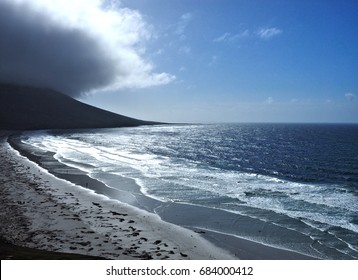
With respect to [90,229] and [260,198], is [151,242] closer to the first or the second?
[90,229]

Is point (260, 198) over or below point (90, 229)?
below

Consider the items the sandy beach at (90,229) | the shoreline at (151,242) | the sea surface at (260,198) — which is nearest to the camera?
the shoreline at (151,242)

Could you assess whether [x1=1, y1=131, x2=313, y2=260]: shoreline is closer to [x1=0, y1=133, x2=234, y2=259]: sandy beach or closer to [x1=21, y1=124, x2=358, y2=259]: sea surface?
[x1=0, y1=133, x2=234, y2=259]: sandy beach

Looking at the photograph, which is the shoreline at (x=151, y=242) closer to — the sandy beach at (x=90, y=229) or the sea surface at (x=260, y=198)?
the sandy beach at (x=90, y=229)

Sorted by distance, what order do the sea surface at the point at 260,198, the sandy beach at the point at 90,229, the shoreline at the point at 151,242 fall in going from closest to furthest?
1. the shoreline at the point at 151,242
2. the sandy beach at the point at 90,229
3. the sea surface at the point at 260,198

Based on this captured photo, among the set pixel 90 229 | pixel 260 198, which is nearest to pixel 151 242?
pixel 90 229

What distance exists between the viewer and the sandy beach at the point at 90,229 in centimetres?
1370

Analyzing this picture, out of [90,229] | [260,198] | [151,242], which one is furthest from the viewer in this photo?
[260,198]

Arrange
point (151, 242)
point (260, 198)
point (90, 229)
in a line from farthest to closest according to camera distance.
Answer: point (260, 198) → point (90, 229) → point (151, 242)

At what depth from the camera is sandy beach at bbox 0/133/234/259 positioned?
45.0 ft

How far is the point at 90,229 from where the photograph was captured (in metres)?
16.4

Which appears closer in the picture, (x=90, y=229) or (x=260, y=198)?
(x=90, y=229)

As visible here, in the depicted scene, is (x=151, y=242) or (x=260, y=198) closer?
(x=151, y=242)

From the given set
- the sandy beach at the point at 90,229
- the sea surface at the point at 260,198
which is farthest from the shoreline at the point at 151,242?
the sea surface at the point at 260,198
